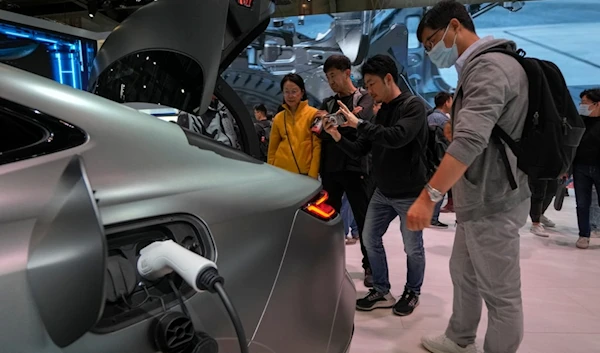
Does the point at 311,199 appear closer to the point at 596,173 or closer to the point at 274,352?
the point at 274,352

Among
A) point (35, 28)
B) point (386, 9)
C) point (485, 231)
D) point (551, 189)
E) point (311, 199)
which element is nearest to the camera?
point (311, 199)

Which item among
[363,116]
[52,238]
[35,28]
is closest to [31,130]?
[52,238]

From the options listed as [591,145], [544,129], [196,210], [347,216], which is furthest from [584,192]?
[196,210]

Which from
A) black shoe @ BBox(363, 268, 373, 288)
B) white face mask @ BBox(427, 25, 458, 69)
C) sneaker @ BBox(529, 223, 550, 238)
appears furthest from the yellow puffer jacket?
sneaker @ BBox(529, 223, 550, 238)

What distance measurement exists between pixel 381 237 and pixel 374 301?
388 mm

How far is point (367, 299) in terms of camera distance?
2439 millimetres

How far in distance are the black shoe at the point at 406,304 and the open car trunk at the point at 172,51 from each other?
159 cm

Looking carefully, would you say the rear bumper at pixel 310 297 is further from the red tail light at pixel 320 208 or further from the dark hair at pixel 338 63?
the dark hair at pixel 338 63

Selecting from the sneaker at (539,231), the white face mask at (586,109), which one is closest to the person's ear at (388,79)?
the white face mask at (586,109)

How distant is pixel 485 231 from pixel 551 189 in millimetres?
3249

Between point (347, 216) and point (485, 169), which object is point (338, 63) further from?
point (347, 216)

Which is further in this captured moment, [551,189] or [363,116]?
[551,189]

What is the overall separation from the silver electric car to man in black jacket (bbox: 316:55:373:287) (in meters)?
1.39

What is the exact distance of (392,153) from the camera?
217 centimetres
